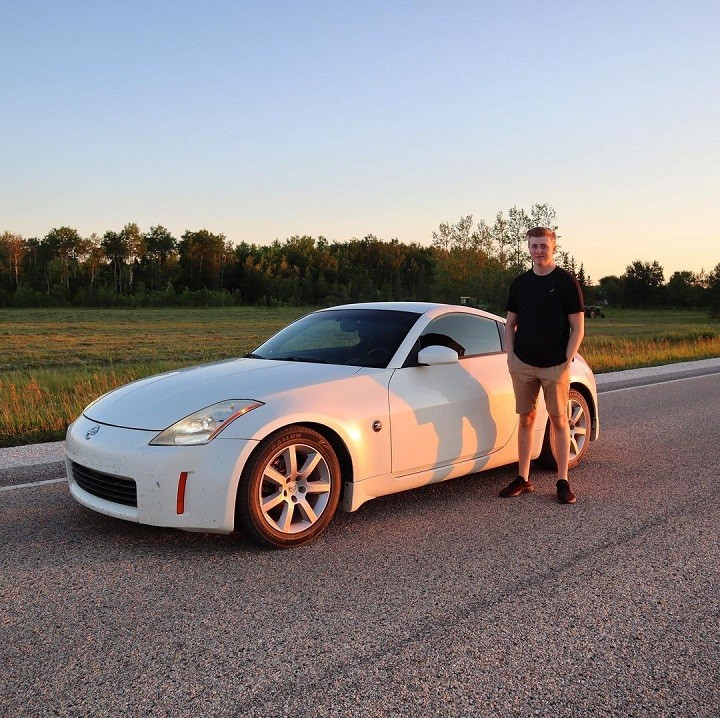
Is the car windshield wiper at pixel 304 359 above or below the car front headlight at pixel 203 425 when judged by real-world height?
above

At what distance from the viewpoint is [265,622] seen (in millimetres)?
3660

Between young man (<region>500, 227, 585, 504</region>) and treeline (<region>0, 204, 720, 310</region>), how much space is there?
74.6 meters

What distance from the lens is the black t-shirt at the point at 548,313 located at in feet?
18.7

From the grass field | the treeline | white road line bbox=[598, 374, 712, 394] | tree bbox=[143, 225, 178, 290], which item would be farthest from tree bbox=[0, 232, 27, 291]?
white road line bbox=[598, 374, 712, 394]

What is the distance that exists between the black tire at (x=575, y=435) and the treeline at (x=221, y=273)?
7367 centimetres

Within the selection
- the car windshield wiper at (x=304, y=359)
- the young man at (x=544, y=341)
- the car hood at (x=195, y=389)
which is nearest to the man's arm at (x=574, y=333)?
the young man at (x=544, y=341)

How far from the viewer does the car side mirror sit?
5422 millimetres

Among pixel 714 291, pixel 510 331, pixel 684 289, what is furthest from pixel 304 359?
pixel 684 289

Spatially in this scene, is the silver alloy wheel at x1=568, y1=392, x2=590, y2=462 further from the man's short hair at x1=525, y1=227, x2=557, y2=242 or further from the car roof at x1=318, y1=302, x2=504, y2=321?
the man's short hair at x1=525, y1=227, x2=557, y2=242

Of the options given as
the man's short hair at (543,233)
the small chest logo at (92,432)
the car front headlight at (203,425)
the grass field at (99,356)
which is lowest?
the grass field at (99,356)

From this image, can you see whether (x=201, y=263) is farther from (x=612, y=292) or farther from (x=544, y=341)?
(x=544, y=341)

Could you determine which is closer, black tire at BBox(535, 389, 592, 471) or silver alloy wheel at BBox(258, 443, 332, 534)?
silver alloy wheel at BBox(258, 443, 332, 534)

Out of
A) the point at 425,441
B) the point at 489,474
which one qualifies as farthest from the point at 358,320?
the point at 489,474

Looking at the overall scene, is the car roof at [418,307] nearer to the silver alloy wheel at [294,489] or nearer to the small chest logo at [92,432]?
the silver alloy wheel at [294,489]
